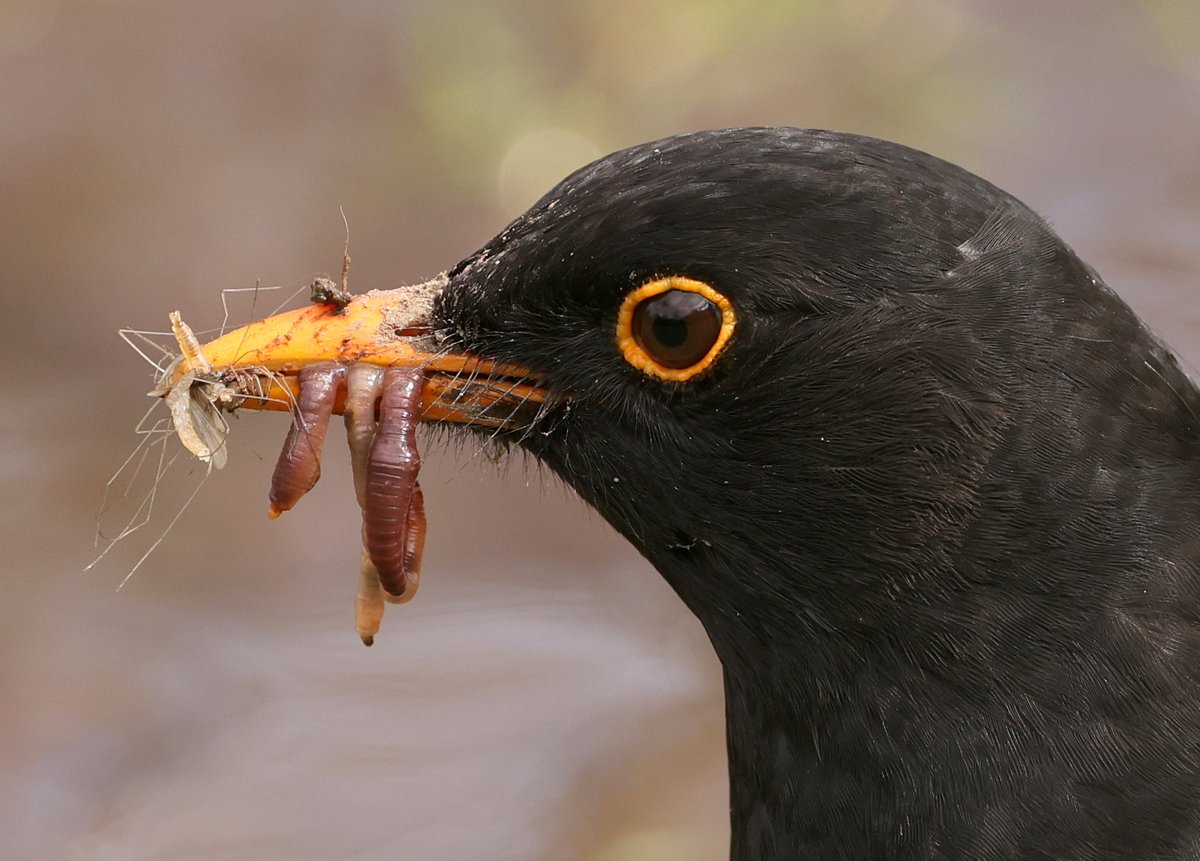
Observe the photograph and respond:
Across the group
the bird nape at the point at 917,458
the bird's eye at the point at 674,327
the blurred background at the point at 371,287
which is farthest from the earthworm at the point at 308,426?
the blurred background at the point at 371,287

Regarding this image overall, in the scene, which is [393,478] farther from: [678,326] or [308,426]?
[678,326]

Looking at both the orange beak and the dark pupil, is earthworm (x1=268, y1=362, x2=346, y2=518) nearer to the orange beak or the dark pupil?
the orange beak

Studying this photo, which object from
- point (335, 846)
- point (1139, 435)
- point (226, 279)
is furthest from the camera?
point (226, 279)

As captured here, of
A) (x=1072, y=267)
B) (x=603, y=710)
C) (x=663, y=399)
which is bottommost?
(x=603, y=710)

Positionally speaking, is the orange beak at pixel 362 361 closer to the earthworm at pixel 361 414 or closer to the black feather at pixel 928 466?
the earthworm at pixel 361 414

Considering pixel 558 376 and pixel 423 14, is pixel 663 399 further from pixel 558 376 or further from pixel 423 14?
pixel 423 14

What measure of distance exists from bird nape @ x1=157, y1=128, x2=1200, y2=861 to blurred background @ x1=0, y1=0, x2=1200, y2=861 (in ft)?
6.26

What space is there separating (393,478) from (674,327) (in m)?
0.53

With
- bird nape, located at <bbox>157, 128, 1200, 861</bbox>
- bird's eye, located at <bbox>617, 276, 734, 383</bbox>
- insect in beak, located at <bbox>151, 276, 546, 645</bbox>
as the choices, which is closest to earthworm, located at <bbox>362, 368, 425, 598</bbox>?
insect in beak, located at <bbox>151, 276, 546, 645</bbox>

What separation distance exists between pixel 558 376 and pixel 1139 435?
878mm

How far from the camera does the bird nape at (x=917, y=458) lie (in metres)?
2.55

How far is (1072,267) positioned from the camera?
8.70 feet

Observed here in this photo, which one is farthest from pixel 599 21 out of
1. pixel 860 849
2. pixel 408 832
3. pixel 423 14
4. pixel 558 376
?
pixel 860 849

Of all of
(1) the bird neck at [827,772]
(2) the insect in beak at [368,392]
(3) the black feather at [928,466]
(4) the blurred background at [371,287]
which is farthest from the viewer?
(4) the blurred background at [371,287]
